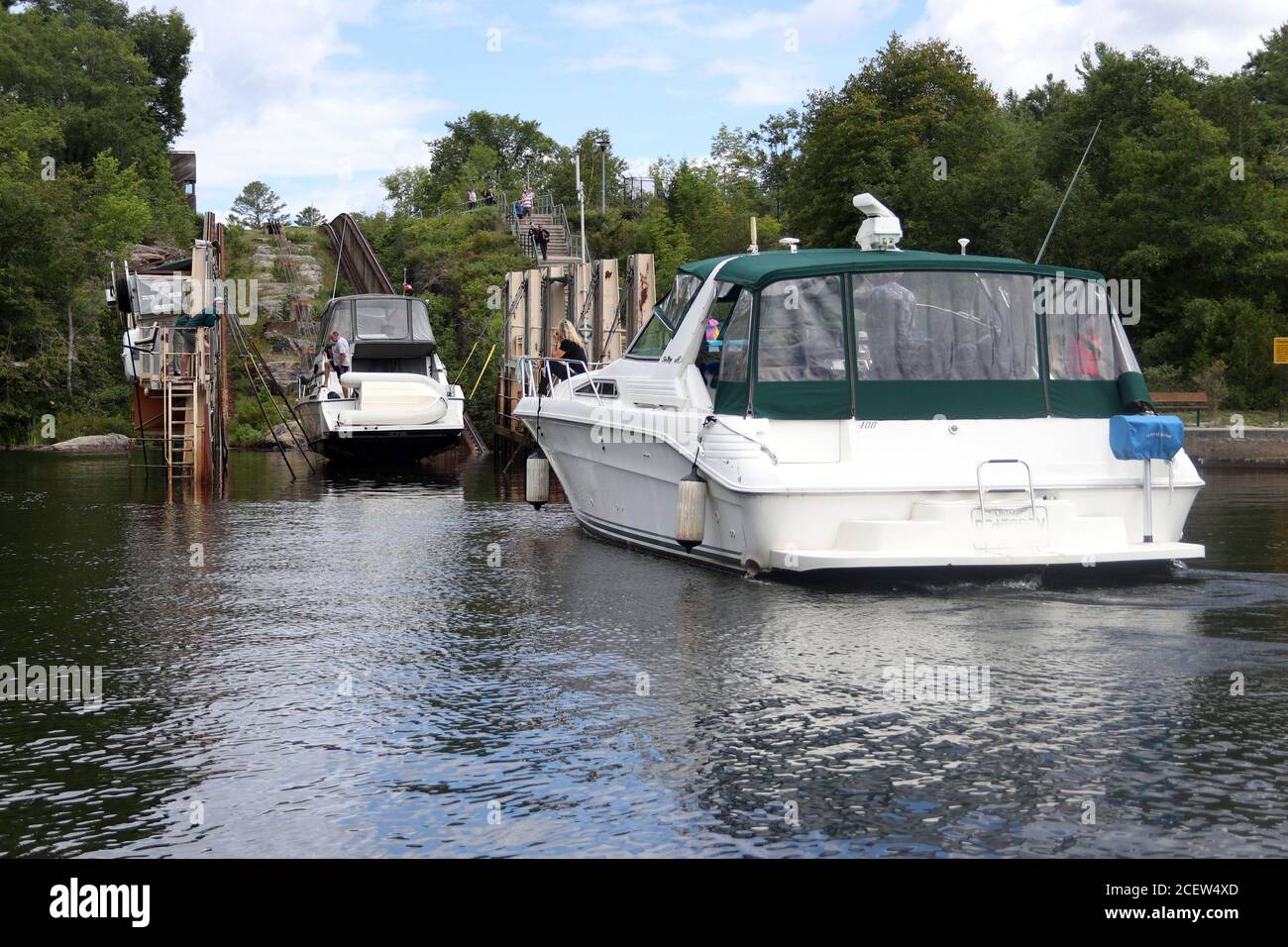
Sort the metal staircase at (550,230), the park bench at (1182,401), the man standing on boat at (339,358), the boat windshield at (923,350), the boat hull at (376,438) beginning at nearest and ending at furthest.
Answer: the boat windshield at (923,350) < the boat hull at (376,438) < the man standing on boat at (339,358) < the park bench at (1182,401) < the metal staircase at (550,230)

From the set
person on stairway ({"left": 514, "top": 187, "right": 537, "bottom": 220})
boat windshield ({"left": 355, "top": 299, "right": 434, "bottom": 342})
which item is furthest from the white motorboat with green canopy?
person on stairway ({"left": 514, "top": 187, "right": 537, "bottom": 220})

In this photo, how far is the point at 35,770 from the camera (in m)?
6.54

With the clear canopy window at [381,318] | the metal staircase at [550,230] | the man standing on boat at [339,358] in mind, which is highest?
the metal staircase at [550,230]

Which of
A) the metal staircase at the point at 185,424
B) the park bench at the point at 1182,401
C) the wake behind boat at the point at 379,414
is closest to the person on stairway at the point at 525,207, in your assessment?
the wake behind boat at the point at 379,414

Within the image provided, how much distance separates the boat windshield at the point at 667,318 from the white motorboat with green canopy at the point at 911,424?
1.39 ft

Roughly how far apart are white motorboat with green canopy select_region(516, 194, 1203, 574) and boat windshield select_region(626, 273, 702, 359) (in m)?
0.42

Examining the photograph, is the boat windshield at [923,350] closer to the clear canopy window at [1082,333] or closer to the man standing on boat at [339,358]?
the clear canopy window at [1082,333]

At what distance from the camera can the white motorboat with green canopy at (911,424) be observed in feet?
37.0

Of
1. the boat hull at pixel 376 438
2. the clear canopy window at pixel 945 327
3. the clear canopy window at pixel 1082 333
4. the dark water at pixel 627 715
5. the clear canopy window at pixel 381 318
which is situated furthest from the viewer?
the clear canopy window at pixel 381 318

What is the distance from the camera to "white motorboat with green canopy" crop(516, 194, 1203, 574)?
1128 cm

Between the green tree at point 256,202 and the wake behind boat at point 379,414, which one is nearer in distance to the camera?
the wake behind boat at point 379,414

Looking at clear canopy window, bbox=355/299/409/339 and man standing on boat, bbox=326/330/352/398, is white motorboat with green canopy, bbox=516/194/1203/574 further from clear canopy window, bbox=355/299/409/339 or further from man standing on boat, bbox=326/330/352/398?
clear canopy window, bbox=355/299/409/339

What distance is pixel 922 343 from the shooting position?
12281 millimetres

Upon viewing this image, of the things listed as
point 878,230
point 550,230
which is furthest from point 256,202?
point 878,230
